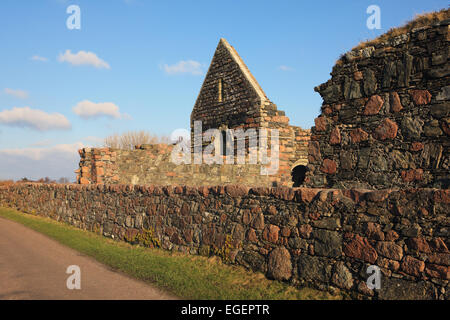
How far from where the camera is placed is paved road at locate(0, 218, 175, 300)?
17.7 feet

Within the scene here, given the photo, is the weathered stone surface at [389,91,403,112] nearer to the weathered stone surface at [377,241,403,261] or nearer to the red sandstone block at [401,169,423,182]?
the red sandstone block at [401,169,423,182]

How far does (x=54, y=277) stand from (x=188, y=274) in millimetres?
2542

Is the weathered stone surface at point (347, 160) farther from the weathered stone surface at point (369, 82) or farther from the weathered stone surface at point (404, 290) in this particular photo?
the weathered stone surface at point (404, 290)

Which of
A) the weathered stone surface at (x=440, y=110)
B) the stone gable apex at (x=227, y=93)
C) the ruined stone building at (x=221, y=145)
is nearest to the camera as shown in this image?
the weathered stone surface at (x=440, y=110)

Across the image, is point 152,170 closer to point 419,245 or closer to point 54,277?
point 54,277

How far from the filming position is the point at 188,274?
20.4 feet

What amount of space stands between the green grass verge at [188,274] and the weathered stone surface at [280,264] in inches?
5.4

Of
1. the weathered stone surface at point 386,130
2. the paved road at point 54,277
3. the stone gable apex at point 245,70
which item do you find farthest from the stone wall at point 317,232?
the stone gable apex at point 245,70

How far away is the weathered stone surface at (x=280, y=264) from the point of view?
5.57 m

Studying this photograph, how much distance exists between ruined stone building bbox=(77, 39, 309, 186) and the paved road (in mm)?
5157

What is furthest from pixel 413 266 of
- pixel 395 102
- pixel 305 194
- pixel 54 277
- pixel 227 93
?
pixel 227 93

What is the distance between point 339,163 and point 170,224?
165 inches
